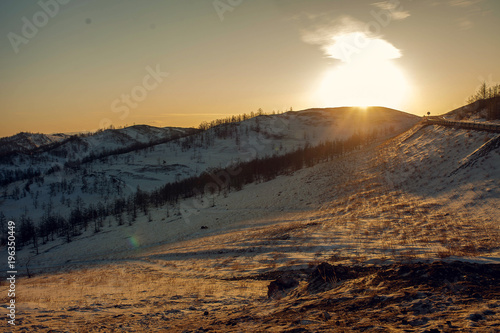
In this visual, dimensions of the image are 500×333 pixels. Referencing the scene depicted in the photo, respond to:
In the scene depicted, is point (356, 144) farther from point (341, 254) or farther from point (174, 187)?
point (341, 254)

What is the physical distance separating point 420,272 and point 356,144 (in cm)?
12601

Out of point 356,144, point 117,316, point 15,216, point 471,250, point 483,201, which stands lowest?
point 15,216

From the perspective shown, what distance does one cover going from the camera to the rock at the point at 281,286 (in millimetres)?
12617

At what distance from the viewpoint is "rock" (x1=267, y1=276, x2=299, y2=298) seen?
41.4 feet

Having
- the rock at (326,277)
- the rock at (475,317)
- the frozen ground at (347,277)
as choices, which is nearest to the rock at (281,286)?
the frozen ground at (347,277)

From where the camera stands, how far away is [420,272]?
11.0 meters

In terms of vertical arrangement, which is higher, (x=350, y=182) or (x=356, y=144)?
(x=356, y=144)

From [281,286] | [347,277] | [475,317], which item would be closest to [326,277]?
[347,277]

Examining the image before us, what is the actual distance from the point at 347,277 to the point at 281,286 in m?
2.88

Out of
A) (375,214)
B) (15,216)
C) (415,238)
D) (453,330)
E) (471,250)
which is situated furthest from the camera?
(15,216)

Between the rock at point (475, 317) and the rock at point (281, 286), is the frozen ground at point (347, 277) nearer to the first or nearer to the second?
the rock at point (475, 317)

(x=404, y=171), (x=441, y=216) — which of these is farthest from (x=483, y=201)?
(x=404, y=171)

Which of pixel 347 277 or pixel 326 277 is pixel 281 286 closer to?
pixel 326 277

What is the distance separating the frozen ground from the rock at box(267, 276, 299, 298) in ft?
0.77
